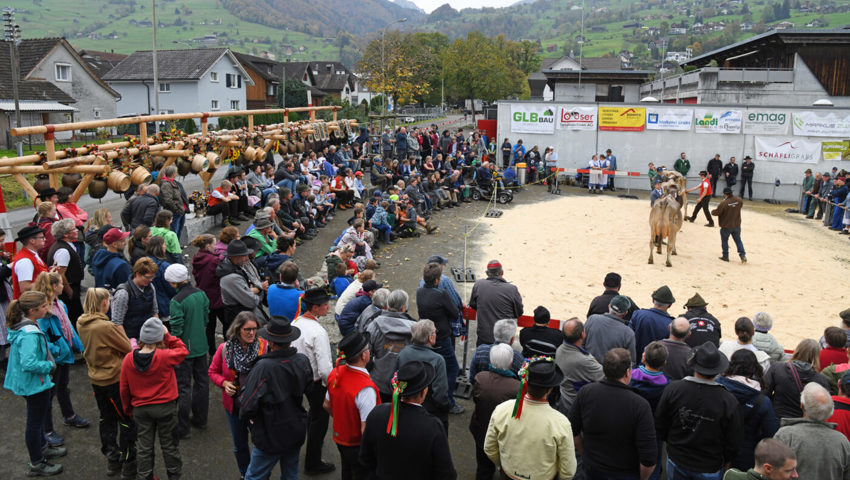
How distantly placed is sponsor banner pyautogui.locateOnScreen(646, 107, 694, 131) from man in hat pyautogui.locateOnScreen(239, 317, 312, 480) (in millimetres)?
22860

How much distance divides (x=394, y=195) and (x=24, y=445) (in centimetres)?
1052

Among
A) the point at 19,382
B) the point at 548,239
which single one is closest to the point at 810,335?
the point at 548,239

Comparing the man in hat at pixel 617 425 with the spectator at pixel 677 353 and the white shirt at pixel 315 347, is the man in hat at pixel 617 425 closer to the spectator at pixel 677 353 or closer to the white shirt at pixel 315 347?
the spectator at pixel 677 353

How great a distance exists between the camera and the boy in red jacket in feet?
15.9

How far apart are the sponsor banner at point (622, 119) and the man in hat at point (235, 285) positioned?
20.7m

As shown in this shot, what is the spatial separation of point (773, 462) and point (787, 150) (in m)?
23.8

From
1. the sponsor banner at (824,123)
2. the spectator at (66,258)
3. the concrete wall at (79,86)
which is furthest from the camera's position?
the concrete wall at (79,86)

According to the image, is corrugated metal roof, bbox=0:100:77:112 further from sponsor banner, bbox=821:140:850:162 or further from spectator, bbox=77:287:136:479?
sponsor banner, bbox=821:140:850:162

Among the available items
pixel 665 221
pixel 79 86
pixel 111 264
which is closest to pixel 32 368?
pixel 111 264

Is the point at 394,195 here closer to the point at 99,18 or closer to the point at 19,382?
the point at 19,382

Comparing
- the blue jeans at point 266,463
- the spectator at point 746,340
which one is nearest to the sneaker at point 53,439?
the blue jeans at point 266,463

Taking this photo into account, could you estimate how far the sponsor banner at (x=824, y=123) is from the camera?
75.2 feet

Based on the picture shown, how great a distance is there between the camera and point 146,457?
500cm

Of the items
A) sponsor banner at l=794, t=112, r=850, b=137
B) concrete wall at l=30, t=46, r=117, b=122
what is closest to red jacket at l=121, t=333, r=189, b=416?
sponsor banner at l=794, t=112, r=850, b=137
